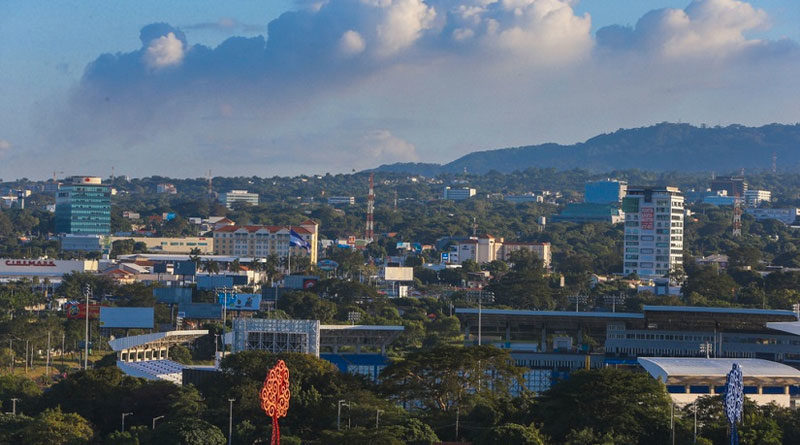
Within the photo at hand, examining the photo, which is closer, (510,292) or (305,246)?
(510,292)

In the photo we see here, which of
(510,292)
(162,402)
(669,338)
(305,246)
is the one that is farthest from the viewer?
(305,246)

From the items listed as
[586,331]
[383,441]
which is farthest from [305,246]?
[383,441]

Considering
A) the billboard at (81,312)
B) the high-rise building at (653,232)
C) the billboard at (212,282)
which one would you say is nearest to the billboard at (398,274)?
the high-rise building at (653,232)

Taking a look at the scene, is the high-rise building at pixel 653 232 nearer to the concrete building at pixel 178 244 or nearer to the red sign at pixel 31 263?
the concrete building at pixel 178 244

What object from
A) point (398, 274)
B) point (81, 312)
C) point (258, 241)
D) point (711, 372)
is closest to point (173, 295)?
point (81, 312)

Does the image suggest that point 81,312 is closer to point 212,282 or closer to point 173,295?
point 173,295

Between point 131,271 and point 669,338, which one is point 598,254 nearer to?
point 131,271

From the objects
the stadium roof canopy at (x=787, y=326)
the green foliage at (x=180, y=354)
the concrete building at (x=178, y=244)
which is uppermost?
the concrete building at (x=178, y=244)
